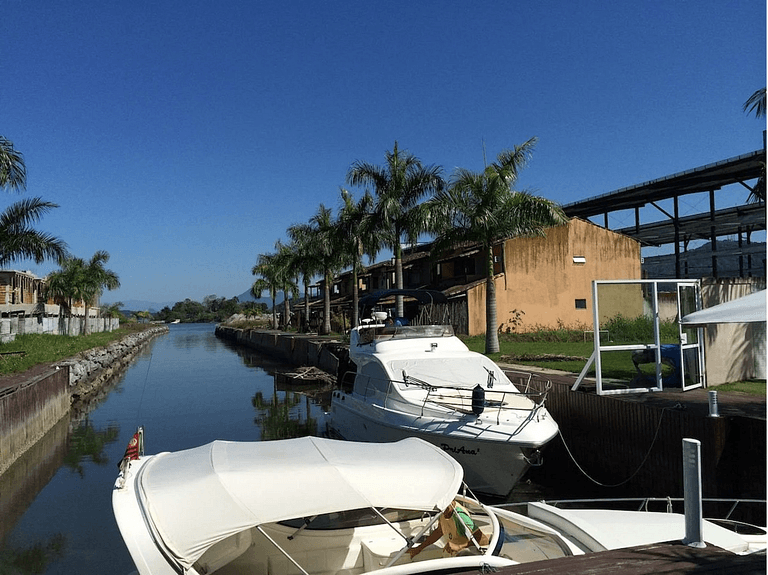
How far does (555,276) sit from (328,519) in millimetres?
29842

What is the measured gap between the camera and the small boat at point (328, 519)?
18.1 ft

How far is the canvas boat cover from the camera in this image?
5520 mm

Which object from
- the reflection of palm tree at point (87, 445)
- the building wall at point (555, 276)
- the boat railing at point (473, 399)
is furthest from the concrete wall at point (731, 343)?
the reflection of palm tree at point (87, 445)

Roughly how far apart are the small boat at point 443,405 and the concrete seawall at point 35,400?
8716 millimetres

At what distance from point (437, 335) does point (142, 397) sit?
19952 mm

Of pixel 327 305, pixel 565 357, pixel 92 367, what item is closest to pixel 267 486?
pixel 565 357

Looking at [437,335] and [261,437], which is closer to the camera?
[437,335]

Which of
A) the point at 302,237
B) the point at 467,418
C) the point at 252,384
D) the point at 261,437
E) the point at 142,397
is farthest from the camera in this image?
the point at 302,237

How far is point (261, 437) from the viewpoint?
64.1 feet

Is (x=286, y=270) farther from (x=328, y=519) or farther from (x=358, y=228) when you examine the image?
(x=328, y=519)

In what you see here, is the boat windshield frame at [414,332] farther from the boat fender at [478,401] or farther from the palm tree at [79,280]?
the palm tree at [79,280]

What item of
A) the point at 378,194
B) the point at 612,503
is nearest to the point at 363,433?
the point at 612,503

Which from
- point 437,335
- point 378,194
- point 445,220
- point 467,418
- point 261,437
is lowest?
point 261,437

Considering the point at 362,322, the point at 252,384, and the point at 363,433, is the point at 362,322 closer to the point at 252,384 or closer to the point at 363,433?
the point at 363,433
